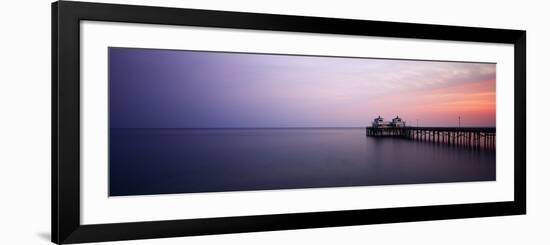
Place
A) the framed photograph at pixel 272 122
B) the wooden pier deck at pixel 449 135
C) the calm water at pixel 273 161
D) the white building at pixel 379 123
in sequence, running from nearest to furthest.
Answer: the framed photograph at pixel 272 122 → the calm water at pixel 273 161 → the white building at pixel 379 123 → the wooden pier deck at pixel 449 135

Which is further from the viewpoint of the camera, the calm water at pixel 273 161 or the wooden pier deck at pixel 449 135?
the wooden pier deck at pixel 449 135

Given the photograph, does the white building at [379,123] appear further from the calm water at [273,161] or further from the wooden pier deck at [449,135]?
the calm water at [273,161]

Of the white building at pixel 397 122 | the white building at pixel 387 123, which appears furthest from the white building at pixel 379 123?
the white building at pixel 397 122

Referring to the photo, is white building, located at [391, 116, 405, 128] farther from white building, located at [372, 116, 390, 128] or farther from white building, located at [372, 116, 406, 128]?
white building, located at [372, 116, 390, 128]

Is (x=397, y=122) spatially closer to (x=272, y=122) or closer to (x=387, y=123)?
(x=387, y=123)

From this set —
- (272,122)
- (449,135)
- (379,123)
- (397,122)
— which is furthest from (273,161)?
(449,135)

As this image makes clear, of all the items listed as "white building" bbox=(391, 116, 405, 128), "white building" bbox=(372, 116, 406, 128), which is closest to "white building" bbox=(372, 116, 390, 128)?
"white building" bbox=(372, 116, 406, 128)

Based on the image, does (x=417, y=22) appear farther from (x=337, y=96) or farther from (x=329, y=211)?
(x=329, y=211)
